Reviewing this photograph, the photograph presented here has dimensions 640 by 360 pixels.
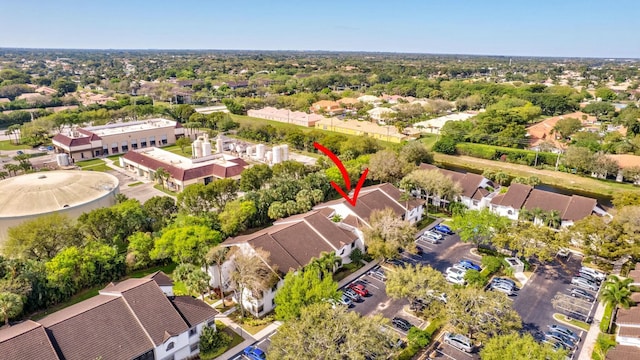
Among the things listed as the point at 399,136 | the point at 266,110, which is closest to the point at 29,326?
the point at 399,136

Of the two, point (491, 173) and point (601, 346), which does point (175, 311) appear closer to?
point (601, 346)

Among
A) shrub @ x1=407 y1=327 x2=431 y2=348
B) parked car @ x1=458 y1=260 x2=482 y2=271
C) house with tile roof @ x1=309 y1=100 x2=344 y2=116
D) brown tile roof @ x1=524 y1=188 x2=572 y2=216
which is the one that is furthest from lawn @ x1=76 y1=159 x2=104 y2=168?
brown tile roof @ x1=524 y1=188 x2=572 y2=216

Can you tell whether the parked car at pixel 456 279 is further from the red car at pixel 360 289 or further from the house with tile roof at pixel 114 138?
A: the house with tile roof at pixel 114 138

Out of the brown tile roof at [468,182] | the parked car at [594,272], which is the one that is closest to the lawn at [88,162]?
the brown tile roof at [468,182]

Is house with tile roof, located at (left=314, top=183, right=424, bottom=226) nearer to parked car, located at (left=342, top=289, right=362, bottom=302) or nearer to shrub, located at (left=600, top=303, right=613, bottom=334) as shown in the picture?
parked car, located at (left=342, top=289, right=362, bottom=302)

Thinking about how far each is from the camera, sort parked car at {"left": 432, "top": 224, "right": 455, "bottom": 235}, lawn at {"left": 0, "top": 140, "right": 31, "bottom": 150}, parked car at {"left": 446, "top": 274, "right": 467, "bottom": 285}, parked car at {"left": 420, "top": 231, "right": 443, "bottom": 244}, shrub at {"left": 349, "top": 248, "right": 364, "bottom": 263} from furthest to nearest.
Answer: lawn at {"left": 0, "top": 140, "right": 31, "bottom": 150} < parked car at {"left": 432, "top": 224, "right": 455, "bottom": 235} < parked car at {"left": 420, "top": 231, "right": 443, "bottom": 244} < shrub at {"left": 349, "top": 248, "right": 364, "bottom": 263} < parked car at {"left": 446, "top": 274, "right": 467, "bottom": 285}

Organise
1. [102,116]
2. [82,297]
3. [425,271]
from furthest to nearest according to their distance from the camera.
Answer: [102,116] < [82,297] < [425,271]
